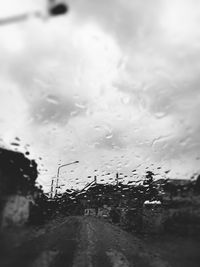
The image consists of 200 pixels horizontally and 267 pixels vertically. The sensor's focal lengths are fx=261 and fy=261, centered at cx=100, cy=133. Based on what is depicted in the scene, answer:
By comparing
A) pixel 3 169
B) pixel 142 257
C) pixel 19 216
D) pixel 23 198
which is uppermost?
pixel 3 169

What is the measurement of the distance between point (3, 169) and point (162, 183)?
7643mm

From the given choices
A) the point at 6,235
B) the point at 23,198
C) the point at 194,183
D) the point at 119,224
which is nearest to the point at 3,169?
the point at 23,198

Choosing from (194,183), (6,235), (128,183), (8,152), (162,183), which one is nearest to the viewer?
(6,235)

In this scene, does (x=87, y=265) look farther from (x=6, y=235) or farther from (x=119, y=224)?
(x=119, y=224)

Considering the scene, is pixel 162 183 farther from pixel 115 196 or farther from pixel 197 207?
pixel 115 196

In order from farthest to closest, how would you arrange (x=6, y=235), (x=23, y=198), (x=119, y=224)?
(x=119, y=224), (x=23, y=198), (x=6, y=235)

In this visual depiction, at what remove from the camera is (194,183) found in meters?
6.57

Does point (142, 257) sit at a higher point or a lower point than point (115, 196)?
lower

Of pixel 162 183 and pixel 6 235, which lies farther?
pixel 162 183

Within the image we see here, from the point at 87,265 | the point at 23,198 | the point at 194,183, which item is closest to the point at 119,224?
the point at 87,265

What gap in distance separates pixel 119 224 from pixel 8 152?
19.3 metres

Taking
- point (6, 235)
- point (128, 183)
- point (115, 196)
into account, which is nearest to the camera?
point (6, 235)

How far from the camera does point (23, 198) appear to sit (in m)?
4.07

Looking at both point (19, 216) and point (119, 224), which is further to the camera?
point (119, 224)
